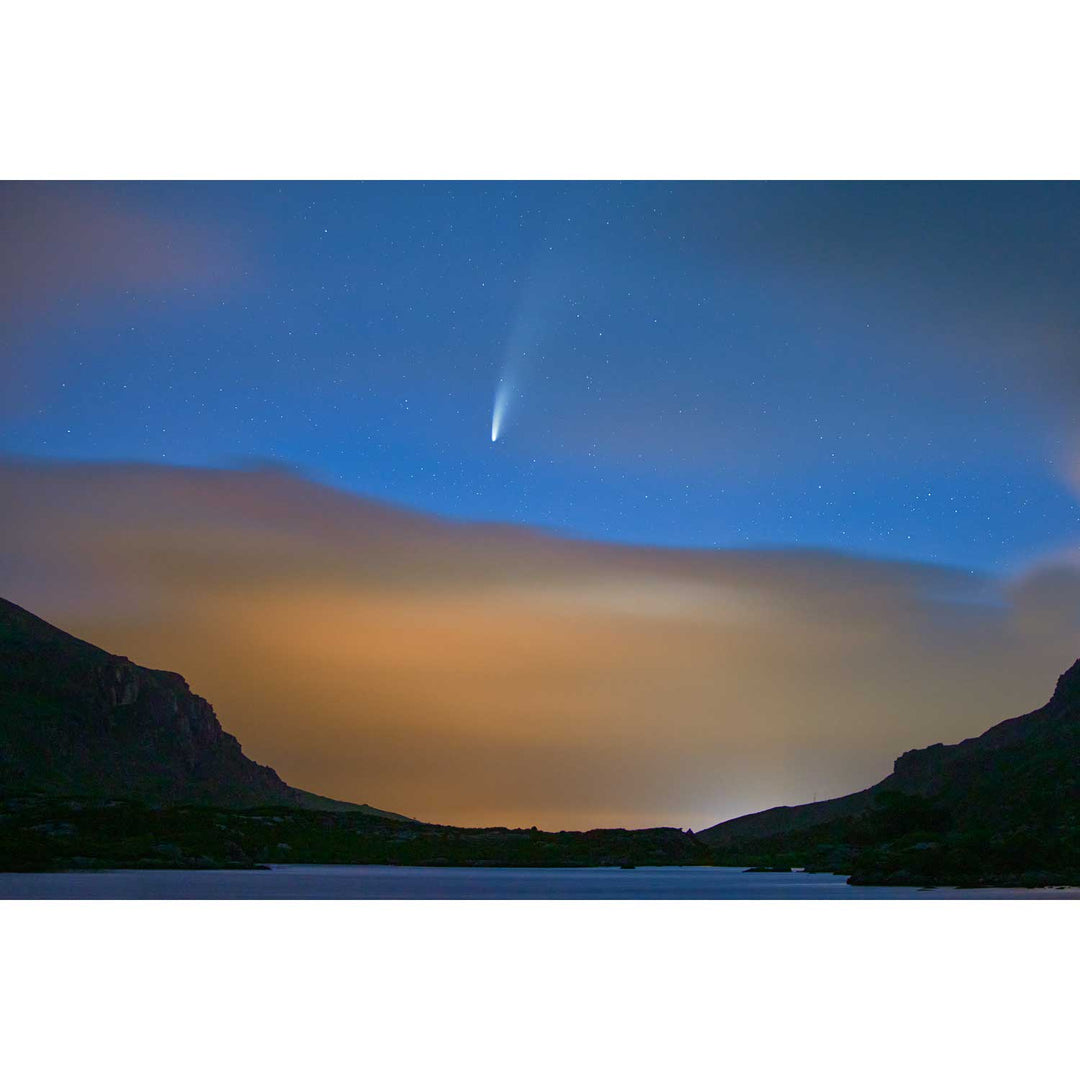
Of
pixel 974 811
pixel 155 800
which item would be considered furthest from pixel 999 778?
pixel 155 800

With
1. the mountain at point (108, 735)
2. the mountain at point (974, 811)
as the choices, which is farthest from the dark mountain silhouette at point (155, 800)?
the mountain at point (974, 811)

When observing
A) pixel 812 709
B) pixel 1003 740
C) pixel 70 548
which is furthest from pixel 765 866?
pixel 70 548

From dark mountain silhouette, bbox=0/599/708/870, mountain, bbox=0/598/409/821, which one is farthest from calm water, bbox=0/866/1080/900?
mountain, bbox=0/598/409/821

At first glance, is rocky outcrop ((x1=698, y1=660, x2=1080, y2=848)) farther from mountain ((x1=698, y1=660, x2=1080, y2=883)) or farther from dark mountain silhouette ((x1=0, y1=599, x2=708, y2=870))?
dark mountain silhouette ((x1=0, y1=599, x2=708, y2=870))
